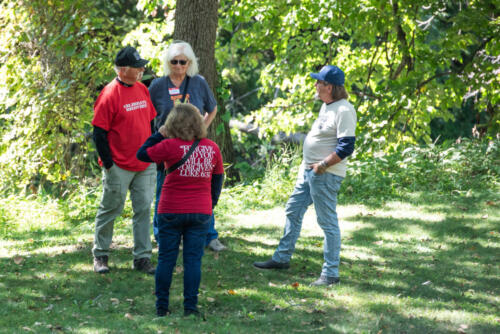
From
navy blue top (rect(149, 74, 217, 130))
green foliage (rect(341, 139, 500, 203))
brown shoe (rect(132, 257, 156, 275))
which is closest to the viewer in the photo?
navy blue top (rect(149, 74, 217, 130))

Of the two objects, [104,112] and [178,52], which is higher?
[178,52]

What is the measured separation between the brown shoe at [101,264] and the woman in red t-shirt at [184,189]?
55.1 inches

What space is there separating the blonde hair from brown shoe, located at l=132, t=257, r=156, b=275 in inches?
74.3

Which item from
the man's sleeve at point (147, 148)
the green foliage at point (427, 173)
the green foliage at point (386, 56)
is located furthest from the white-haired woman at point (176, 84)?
the green foliage at point (427, 173)

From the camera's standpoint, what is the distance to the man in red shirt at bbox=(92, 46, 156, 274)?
5062 mm

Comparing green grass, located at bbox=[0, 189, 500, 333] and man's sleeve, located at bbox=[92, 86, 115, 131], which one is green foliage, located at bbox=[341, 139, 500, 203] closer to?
green grass, located at bbox=[0, 189, 500, 333]

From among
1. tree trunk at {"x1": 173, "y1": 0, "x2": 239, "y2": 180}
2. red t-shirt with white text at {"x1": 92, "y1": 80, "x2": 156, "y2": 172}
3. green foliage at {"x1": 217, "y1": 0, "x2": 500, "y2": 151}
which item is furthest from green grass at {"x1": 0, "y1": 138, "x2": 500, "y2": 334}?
tree trunk at {"x1": 173, "y1": 0, "x2": 239, "y2": 180}

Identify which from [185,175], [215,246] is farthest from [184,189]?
[215,246]

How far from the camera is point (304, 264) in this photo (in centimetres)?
602

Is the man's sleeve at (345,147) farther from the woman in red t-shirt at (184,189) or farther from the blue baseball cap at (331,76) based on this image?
the woman in red t-shirt at (184,189)

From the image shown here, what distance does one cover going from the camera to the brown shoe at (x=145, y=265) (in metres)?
5.53

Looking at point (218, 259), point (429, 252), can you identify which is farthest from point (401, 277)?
point (218, 259)

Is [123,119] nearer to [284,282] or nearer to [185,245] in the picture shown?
[185,245]

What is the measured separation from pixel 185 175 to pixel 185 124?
383 mm
